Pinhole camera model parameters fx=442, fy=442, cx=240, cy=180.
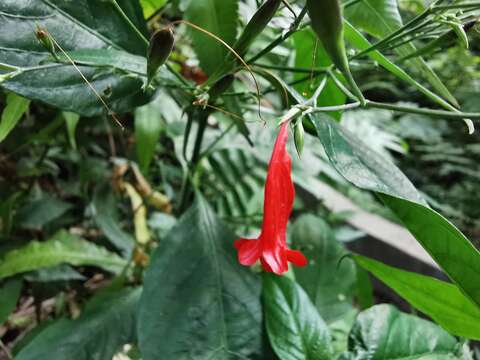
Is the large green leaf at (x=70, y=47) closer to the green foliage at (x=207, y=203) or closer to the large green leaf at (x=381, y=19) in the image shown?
the green foliage at (x=207, y=203)

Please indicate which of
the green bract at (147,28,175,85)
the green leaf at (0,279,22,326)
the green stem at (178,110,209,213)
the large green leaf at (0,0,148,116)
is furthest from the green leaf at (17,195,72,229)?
the green bract at (147,28,175,85)

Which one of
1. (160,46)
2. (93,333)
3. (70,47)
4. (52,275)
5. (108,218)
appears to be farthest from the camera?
(108,218)

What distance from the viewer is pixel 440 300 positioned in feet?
1.33

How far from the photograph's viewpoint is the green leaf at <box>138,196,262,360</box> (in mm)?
450

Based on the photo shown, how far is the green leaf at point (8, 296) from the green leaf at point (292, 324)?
35cm

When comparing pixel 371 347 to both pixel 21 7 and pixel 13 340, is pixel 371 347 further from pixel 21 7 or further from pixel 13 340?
pixel 13 340

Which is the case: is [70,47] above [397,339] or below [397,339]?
above

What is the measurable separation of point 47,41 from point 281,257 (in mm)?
262

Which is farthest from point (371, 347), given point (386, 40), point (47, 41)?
point (47, 41)

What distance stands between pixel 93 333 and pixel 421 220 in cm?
40

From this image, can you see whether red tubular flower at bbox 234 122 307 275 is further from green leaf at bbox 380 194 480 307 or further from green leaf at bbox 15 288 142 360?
green leaf at bbox 15 288 142 360

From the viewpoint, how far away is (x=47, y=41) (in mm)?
352

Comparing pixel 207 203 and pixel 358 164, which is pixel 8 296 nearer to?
pixel 207 203

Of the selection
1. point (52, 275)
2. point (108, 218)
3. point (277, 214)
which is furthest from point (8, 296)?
point (277, 214)
